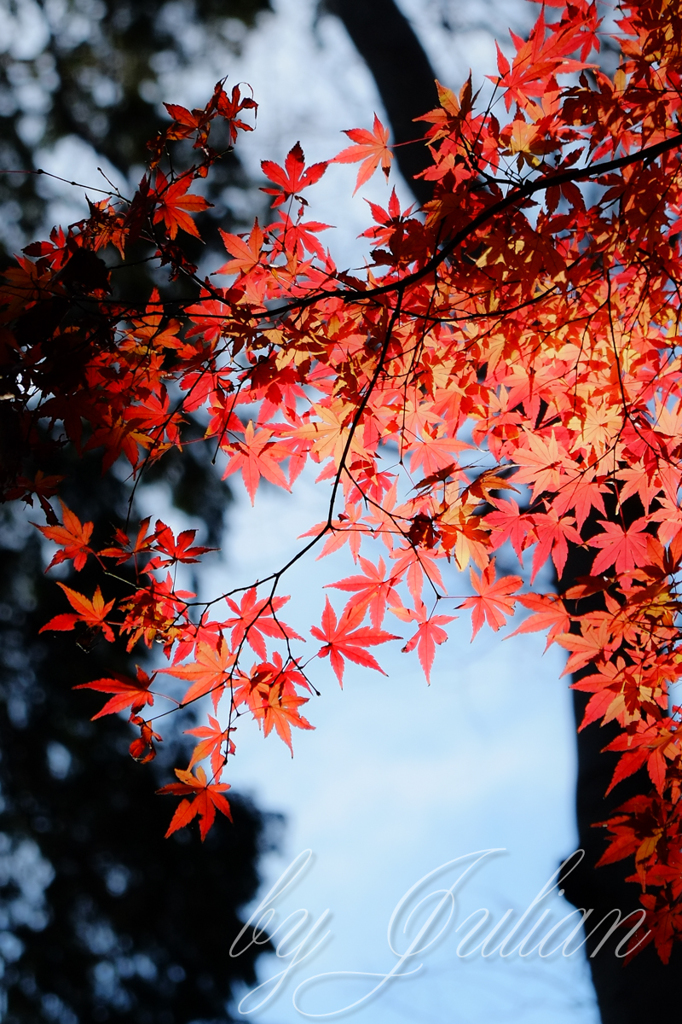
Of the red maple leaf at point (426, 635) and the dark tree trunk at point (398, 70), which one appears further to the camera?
the dark tree trunk at point (398, 70)

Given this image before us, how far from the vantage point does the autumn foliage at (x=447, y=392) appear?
156cm

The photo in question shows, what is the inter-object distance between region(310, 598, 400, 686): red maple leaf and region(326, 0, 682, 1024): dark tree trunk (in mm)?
1366

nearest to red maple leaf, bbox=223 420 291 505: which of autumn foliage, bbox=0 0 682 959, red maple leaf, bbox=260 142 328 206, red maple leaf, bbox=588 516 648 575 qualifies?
autumn foliage, bbox=0 0 682 959

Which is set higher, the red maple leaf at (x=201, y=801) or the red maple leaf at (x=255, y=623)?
the red maple leaf at (x=255, y=623)

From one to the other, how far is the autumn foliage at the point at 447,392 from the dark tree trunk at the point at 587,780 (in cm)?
34

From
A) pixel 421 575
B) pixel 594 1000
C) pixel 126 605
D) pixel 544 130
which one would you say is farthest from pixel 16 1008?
pixel 544 130

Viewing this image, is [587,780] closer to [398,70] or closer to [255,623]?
[255,623]

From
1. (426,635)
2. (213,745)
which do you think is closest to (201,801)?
(213,745)

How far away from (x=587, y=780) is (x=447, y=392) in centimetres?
173

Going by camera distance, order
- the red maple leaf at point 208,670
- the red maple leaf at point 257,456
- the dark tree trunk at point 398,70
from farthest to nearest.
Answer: the dark tree trunk at point 398,70
the red maple leaf at point 257,456
the red maple leaf at point 208,670

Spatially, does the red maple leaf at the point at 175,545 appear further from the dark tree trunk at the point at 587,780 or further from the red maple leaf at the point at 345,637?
the dark tree trunk at the point at 587,780

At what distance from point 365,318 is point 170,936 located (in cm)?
507

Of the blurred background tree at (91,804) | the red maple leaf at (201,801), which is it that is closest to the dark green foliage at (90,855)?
the blurred background tree at (91,804)

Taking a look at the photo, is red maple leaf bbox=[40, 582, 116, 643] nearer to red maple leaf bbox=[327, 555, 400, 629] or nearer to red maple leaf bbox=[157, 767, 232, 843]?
red maple leaf bbox=[157, 767, 232, 843]
